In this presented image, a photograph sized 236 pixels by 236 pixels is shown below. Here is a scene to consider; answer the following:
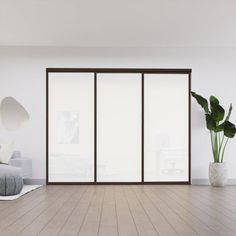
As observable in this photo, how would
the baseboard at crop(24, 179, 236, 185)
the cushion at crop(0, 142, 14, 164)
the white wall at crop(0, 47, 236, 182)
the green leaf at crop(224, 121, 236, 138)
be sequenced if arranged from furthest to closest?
1. the white wall at crop(0, 47, 236, 182)
2. the baseboard at crop(24, 179, 236, 185)
3. the green leaf at crop(224, 121, 236, 138)
4. the cushion at crop(0, 142, 14, 164)

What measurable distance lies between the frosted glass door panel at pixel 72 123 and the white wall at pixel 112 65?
21cm

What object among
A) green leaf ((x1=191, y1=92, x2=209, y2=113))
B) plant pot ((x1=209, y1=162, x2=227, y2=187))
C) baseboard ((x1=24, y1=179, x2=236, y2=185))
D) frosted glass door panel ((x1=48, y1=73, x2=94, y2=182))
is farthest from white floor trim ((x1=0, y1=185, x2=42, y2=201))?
green leaf ((x1=191, y1=92, x2=209, y2=113))

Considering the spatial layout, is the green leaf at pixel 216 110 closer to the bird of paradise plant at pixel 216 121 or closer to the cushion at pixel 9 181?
the bird of paradise plant at pixel 216 121

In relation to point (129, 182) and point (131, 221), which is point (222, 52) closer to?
point (129, 182)

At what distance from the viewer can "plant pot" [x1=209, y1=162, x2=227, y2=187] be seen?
7648mm

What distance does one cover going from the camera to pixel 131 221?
4.37 metres

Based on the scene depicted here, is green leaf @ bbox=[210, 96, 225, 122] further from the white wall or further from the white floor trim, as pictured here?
the white floor trim

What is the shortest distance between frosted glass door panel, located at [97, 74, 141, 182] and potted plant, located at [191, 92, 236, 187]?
1.29 m

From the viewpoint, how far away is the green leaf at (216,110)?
7.68 meters

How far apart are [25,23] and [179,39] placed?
284 cm

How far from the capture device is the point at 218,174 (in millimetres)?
7656

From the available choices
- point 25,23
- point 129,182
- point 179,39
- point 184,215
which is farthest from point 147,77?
point 184,215

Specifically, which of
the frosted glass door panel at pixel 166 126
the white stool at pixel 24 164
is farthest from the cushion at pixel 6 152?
the frosted glass door panel at pixel 166 126

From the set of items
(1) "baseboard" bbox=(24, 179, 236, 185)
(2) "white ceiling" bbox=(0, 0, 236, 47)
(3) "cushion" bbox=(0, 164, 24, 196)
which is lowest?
(1) "baseboard" bbox=(24, 179, 236, 185)
